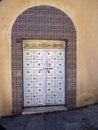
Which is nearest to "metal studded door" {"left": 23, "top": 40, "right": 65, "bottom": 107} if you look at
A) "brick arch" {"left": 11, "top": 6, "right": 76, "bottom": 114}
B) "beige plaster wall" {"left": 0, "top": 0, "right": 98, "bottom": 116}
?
"brick arch" {"left": 11, "top": 6, "right": 76, "bottom": 114}

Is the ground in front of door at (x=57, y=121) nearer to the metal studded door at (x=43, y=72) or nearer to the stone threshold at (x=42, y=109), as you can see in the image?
the stone threshold at (x=42, y=109)

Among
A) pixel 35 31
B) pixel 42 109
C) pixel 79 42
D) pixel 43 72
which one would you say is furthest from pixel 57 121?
pixel 35 31

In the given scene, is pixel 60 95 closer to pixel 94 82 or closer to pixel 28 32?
pixel 94 82

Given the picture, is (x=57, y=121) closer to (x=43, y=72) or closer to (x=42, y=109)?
(x=42, y=109)

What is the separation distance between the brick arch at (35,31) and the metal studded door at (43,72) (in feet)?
0.98

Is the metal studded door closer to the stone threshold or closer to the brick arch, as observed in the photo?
the stone threshold

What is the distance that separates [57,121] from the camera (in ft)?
24.3

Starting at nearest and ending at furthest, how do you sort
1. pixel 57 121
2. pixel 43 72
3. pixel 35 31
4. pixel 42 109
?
pixel 57 121 < pixel 35 31 < pixel 42 109 < pixel 43 72

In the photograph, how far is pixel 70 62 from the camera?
27.4 feet

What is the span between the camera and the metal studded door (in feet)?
27.4

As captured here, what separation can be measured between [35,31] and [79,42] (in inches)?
55.2

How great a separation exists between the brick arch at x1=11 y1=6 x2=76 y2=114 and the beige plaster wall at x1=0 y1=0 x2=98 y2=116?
0.42ft

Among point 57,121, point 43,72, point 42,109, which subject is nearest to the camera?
point 57,121

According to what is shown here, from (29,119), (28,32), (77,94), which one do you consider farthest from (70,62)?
(29,119)
